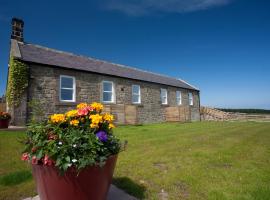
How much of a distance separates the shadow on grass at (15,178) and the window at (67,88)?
9.55 metres

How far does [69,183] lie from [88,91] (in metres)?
12.6

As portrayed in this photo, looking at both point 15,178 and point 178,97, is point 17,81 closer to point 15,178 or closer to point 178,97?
point 15,178

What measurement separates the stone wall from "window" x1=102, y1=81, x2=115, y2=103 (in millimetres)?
342

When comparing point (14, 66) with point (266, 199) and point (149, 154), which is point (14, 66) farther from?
point (266, 199)

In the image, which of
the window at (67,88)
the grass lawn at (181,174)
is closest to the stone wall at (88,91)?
the window at (67,88)

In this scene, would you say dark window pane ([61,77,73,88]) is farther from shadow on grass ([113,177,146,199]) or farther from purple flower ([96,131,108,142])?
purple flower ([96,131,108,142])

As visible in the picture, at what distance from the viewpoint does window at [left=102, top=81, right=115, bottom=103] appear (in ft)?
52.8

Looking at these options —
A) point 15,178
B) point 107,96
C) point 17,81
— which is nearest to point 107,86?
point 107,96

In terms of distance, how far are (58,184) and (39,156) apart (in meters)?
0.39

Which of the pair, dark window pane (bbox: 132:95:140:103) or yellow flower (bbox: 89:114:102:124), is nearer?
yellow flower (bbox: 89:114:102:124)

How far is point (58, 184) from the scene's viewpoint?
2373mm

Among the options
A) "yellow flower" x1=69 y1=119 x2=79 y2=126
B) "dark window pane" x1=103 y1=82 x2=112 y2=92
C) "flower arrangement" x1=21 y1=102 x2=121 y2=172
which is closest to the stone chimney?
"dark window pane" x1=103 y1=82 x2=112 y2=92

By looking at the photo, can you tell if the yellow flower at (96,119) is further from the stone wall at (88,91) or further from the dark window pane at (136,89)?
the dark window pane at (136,89)

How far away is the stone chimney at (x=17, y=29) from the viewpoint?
14.1 m
